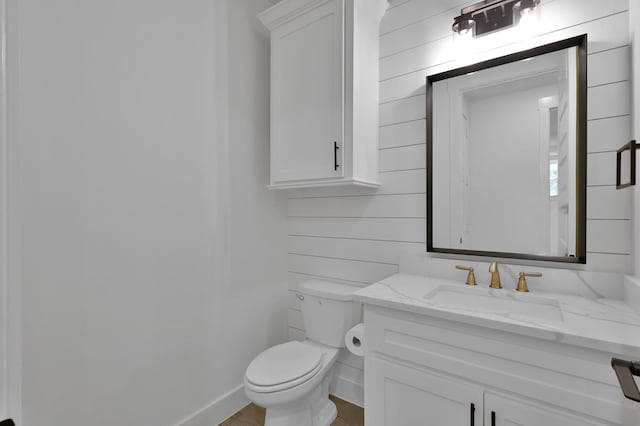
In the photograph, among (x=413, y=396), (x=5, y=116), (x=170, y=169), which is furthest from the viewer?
(x=170, y=169)

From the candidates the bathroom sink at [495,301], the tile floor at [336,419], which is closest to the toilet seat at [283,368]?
the tile floor at [336,419]

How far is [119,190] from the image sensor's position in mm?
1368

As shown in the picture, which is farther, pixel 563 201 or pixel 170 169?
pixel 170 169

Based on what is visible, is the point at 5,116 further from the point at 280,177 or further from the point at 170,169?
the point at 280,177

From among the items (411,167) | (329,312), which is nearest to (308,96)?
(411,167)

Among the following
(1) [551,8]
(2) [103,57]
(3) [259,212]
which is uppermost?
(1) [551,8]

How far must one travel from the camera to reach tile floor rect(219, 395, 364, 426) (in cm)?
177

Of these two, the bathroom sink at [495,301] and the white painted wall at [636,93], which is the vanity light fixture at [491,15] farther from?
the bathroom sink at [495,301]

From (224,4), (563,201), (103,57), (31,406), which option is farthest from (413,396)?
(224,4)

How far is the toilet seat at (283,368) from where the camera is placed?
4.66 feet

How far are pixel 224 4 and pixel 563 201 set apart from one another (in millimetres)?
2061

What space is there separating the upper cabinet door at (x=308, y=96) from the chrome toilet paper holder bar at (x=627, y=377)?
4.03 feet

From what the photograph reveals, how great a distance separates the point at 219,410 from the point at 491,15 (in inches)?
Answer: 99.4

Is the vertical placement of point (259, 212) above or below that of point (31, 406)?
above
